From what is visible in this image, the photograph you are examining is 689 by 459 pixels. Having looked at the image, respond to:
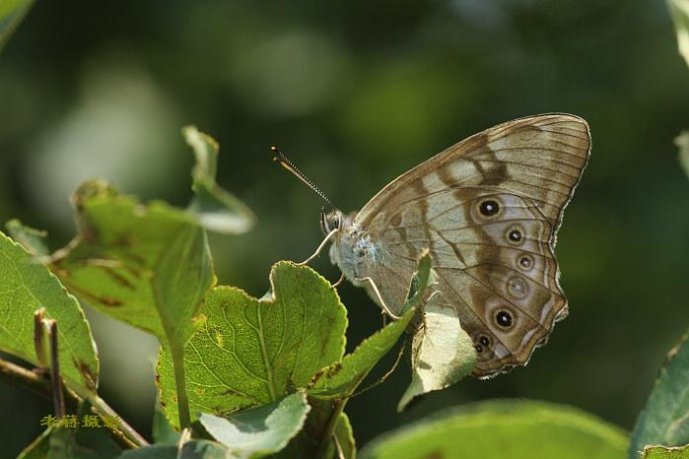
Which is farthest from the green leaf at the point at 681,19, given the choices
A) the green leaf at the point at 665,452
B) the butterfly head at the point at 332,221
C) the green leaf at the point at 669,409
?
the butterfly head at the point at 332,221

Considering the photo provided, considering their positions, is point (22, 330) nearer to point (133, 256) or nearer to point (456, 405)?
point (133, 256)

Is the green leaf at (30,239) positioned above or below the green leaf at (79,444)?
above

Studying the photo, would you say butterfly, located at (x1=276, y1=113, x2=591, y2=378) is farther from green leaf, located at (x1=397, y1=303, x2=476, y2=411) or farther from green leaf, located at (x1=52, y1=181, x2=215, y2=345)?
green leaf, located at (x1=52, y1=181, x2=215, y2=345)

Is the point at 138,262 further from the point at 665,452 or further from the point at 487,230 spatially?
the point at 487,230

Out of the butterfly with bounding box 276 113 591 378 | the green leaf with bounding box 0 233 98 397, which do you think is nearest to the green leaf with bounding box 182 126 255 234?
the green leaf with bounding box 0 233 98 397

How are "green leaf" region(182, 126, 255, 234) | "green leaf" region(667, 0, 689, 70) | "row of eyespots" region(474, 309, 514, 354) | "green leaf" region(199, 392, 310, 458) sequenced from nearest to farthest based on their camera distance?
"green leaf" region(182, 126, 255, 234) → "green leaf" region(199, 392, 310, 458) → "green leaf" region(667, 0, 689, 70) → "row of eyespots" region(474, 309, 514, 354)

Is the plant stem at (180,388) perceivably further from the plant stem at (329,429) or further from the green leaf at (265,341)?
the plant stem at (329,429)
